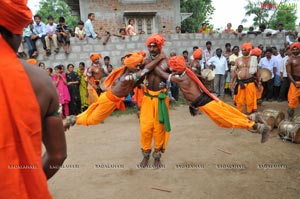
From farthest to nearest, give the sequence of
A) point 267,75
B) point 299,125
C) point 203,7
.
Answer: point 203,7 → point 267,75 → point 299,125

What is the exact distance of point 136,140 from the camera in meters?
5.97

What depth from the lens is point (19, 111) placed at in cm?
105

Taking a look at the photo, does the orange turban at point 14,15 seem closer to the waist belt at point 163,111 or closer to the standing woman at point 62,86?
the waist belt at point 163,111

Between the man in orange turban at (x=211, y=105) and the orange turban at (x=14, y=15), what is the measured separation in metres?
2.75

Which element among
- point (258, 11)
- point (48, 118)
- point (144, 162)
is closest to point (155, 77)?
point (144, 162)

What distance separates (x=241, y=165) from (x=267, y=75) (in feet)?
13.3

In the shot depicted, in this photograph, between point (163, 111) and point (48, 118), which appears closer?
point (48, 118)

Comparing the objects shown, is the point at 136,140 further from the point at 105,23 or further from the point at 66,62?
the point at 105,23

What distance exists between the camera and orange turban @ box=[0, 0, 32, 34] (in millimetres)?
1068

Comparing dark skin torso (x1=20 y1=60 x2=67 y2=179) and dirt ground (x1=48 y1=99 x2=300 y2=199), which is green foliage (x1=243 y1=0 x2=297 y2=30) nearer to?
dirt ground (x1=48 y1=99 x2=300 y2=199)

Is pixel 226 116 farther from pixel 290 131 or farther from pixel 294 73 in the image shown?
pixel 294 73

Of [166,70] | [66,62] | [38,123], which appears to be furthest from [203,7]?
[38,123]

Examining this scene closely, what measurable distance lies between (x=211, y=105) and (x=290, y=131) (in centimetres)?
275

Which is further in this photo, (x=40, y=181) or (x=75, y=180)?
(x=75, y=180)
